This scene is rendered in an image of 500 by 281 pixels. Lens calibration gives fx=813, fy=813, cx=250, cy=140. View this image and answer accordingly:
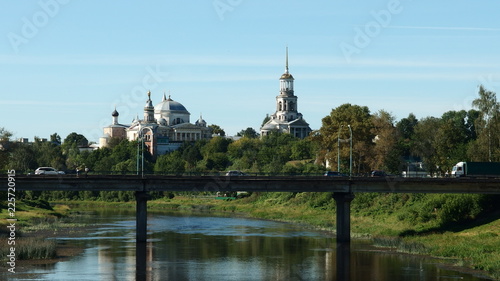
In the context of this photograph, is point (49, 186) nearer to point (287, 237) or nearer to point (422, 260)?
point (287, 237)

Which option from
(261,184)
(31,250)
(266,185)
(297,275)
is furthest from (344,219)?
(31,250)

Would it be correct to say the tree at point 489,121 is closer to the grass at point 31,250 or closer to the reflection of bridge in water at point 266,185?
the reflection of bridge in water at point 266,185

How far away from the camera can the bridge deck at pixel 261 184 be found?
7988cm

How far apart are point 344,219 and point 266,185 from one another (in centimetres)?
860

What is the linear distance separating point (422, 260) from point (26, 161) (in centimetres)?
13612

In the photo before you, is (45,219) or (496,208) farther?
(45,219)

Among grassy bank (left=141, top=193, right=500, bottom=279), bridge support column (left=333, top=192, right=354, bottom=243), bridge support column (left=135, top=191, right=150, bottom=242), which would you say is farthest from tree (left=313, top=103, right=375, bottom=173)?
bridge support column (left=135, top=191, right=150, bottom=242)

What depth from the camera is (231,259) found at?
232 feet

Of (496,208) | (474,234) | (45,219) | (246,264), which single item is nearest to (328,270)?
(246,264)

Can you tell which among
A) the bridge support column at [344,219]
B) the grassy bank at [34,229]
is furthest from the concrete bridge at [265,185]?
the grassy bank at [34,229]

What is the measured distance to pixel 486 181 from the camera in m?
79.9

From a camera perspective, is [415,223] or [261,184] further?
[415,223]

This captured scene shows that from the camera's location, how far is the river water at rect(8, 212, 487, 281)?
60938mm

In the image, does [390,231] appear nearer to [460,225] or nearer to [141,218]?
[460,225]
